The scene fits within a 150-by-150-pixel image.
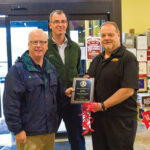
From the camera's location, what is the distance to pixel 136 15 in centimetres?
385

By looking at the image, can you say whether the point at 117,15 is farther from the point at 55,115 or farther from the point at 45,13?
the point at 55,115

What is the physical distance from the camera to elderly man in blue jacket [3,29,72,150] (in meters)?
1.58

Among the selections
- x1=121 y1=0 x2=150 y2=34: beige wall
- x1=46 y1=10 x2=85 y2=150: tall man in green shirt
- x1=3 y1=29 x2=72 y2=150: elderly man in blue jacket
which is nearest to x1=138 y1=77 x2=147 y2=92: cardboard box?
x1=121 y1=0 x2=150 y2=34: beige wall

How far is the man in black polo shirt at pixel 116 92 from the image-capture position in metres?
1.75

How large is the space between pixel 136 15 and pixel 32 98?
3061mm

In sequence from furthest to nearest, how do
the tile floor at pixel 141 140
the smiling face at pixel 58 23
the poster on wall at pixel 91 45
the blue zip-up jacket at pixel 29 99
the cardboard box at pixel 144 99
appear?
the cardboard box at pixel 144 99
the poster on wall at pixel 91 45
the tile floor at pixel 141 140
the smiling face at pixel 58 23
the blue zip-up jacket at pixel 29 99

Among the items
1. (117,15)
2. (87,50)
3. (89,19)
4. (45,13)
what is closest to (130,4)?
(117,15)

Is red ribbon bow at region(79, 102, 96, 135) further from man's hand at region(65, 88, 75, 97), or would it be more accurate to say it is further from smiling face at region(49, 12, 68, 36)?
smiling face at region(49, 12, 68, 36)

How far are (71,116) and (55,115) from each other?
0.48 m

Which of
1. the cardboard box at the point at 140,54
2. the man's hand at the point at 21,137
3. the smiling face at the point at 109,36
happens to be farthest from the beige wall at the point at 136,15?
the man's hand at the point at 21,137

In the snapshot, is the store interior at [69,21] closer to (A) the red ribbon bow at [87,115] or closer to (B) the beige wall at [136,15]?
(B) the beige wall at [136,15]

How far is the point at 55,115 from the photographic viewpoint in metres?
1.78

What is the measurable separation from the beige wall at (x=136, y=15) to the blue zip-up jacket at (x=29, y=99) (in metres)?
2.60

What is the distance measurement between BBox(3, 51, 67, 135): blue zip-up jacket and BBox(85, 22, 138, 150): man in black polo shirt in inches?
17.9
